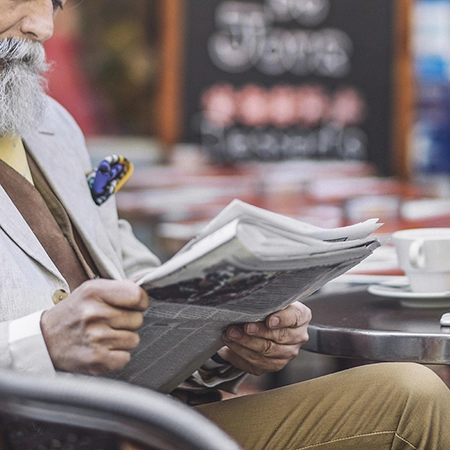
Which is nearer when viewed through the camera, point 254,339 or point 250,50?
point 254,339

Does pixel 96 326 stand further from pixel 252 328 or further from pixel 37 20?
pixel 37 20

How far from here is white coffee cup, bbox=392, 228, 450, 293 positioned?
133 cm

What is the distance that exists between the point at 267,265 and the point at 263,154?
186 inches

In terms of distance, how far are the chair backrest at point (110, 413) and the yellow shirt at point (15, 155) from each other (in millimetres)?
702

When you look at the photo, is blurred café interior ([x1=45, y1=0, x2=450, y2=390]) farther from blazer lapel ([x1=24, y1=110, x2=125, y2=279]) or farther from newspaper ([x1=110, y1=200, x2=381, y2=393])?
newspaper ([x1=110, y1=200, x2=381, y2=393])

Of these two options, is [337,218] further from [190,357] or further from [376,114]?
Result: [376,114]

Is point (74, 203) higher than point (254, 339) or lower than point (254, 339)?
higher

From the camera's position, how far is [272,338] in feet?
3.96

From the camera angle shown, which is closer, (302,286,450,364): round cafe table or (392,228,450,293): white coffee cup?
(302,286,450,364): round cafe table

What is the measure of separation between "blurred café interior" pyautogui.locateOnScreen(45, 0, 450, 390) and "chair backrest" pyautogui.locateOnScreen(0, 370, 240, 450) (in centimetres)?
377

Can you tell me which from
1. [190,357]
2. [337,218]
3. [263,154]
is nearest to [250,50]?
[263,154]

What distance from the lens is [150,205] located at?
320cm

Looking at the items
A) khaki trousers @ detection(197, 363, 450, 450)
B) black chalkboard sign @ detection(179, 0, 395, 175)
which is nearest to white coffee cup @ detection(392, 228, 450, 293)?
khaki trousers @ detection(197, 363, 450, 450)

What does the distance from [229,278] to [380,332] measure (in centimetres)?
35
